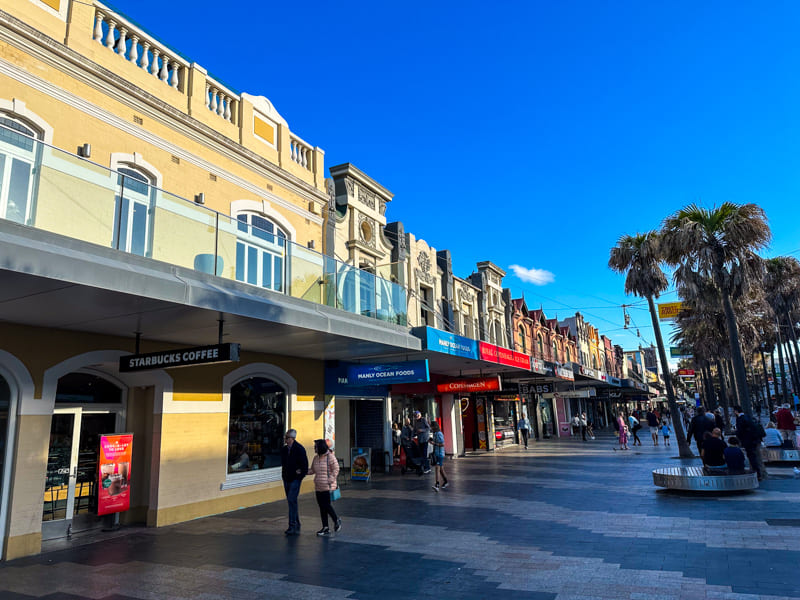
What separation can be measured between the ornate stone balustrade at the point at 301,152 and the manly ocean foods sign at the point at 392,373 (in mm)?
6536

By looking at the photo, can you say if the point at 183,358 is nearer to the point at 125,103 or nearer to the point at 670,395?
the point at 125,103

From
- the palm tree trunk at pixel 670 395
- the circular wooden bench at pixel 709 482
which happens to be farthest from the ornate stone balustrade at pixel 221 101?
the palm tree trunk at pixel 670 395

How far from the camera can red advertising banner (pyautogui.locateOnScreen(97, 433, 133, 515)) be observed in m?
9.10

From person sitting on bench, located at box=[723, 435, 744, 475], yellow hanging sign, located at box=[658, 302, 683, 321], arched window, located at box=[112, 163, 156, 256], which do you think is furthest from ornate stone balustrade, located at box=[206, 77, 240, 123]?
yellow hanging sign, located at box=[658, 302, 683, 321]

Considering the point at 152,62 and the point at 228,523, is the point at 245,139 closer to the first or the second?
the point at 152,62

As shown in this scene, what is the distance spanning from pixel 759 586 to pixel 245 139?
13222 millimetres

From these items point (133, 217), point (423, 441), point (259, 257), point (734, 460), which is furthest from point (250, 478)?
point (734, 460)

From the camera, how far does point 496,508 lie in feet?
34.8

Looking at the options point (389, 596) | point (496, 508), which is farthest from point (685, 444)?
point (389, 596)

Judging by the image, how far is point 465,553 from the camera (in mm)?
7301

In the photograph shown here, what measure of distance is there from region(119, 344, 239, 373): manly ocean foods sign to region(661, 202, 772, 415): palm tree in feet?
44.6

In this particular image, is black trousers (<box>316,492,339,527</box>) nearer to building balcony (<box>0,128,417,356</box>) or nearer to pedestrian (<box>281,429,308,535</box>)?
pedestrian (<box>281,429,308,535</box>)

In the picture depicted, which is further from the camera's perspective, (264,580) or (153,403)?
(153,403)

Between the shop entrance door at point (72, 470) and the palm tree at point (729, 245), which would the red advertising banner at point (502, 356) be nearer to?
the palm tree at point (729, 245)
